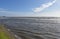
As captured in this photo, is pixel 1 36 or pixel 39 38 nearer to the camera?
pixel 1 36

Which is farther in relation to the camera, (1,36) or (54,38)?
(54,38)

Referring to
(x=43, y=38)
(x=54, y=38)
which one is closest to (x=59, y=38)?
(x=54, y=38)

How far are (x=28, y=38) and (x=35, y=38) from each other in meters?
0.84

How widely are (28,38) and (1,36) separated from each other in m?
5.48

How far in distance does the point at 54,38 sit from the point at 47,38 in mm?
765

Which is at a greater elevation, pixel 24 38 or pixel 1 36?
pixel 1 36

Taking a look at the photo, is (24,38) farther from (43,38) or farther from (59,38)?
(59,38)

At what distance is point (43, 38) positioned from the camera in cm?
1692

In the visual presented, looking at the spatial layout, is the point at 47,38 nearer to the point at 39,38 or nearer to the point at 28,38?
the point at 39,38

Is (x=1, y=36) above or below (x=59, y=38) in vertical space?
above

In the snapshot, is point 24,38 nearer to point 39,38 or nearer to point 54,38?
point 39,38

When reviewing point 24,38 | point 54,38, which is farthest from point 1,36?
point 54,38

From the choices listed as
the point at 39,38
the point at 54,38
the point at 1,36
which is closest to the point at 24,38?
the point at 39,38

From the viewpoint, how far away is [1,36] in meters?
11.3
